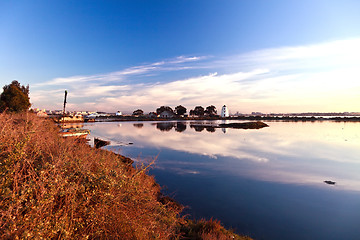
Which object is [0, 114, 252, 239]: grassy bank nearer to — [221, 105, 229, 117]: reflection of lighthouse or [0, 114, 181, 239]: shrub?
[0, 114, 181, 239]: shrub

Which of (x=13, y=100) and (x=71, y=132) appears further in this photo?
(x=13, y=100)

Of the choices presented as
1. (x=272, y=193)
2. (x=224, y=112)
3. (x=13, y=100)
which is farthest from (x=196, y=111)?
(x=272, y=193)

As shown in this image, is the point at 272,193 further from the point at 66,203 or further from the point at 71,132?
the point at 71,132

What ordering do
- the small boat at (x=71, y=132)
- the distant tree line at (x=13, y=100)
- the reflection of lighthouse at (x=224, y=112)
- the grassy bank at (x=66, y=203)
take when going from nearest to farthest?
1. the grassy bank at (x=66, y=203)
2. the small boat at (x=71, y=132)
3. the distant tree line at (x=13, y=100)
4. the reflection of lighthouse at (x=224, y=112)

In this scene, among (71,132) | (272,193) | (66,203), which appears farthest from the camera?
(71,132)

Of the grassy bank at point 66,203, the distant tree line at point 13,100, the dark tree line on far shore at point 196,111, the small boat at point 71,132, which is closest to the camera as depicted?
the grassy bank at point 66,203

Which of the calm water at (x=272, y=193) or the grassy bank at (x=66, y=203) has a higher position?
the grassy bank at (x=66, y=203)

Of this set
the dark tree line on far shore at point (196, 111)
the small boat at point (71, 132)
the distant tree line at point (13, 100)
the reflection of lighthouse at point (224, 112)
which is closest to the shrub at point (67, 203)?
the small boat at point (71, 132)

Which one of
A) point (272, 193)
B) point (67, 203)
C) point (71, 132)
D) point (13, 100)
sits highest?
point (13, 100)

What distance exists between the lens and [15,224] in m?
2.44

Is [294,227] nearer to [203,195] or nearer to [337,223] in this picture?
[337,223]

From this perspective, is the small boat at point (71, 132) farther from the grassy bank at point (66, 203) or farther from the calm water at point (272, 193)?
the grassy bank at point (66, 203)

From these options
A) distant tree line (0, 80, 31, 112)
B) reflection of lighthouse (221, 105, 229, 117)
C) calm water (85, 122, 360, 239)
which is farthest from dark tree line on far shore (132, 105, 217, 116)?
calm water (85, 122, 360, 239)

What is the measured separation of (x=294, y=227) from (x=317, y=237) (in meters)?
0.77
